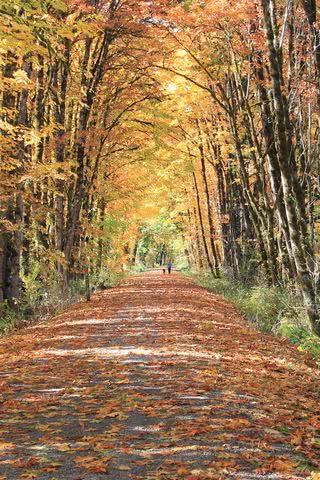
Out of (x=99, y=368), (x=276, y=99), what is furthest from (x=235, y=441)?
(x=276, y=99)

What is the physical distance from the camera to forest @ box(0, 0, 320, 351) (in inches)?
391

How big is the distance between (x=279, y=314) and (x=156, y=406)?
7.60 meters

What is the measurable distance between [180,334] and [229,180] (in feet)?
52.4

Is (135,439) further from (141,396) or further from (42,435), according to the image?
(141,396)

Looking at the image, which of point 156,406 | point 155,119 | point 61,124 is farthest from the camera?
point 155,119

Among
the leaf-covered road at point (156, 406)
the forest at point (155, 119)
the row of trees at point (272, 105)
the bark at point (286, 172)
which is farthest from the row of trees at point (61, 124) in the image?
the leaf-covered road at point (156, 406)

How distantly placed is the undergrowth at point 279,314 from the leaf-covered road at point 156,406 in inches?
18.6

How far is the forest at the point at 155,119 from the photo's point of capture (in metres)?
9.93

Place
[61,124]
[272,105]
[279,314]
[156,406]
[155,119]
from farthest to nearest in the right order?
[155,119] < [61,124] < [272,105] < [279,314] < [156,406]

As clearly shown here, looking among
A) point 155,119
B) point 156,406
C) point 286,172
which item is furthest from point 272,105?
point 156,406

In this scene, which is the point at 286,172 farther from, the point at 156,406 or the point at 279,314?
the point at 156,406

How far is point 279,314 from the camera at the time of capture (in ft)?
42.2

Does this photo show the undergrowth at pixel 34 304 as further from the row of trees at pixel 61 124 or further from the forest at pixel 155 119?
the row of trees at pixel 61 124

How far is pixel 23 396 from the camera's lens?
6.44 m
